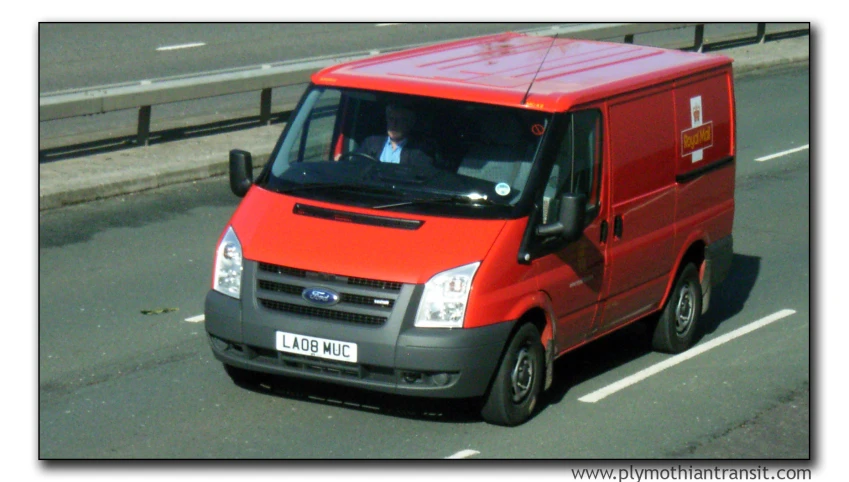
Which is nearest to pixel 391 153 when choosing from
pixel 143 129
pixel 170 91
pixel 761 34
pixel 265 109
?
pixel 170 91

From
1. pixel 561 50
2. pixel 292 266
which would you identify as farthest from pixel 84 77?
pixel 292 266

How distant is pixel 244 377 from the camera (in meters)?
8.57

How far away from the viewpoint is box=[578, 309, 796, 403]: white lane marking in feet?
29.3

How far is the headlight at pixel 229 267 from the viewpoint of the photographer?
7.94 metres

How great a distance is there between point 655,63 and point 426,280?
115 inches

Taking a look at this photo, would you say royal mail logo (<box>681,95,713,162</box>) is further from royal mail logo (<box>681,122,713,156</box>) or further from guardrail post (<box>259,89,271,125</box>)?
guardrail post (<box>259,89,271,125</box>)

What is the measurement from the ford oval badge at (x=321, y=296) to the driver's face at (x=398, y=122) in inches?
48.9

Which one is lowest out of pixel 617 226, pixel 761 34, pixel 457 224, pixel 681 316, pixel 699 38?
pixel 681 316

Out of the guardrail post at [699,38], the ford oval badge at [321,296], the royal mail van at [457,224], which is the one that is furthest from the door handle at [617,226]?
the guardrail post at [699,38]

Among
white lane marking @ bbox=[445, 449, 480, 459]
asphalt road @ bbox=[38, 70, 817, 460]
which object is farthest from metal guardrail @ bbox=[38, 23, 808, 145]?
white lane marking @ bbox=[445, 449, 480, 459]

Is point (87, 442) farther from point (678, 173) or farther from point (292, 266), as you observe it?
point (678, 173)

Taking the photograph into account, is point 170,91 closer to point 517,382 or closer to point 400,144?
point 400,144

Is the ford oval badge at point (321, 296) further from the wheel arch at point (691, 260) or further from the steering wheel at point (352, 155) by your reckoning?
the wheel arch at point (691, 260)

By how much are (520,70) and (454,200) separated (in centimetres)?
126
